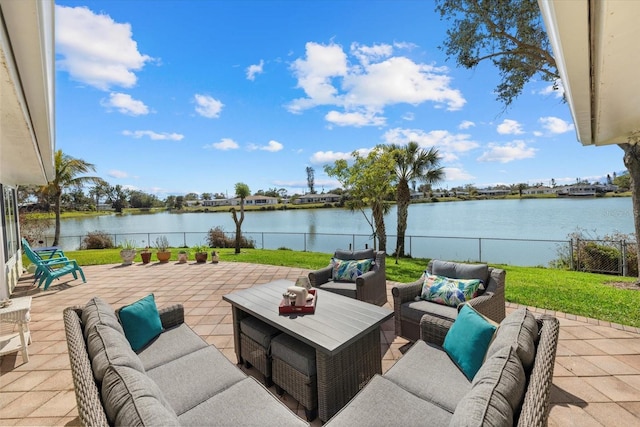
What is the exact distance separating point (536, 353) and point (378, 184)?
7356mm

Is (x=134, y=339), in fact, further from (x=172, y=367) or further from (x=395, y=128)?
(x=395, y=128)

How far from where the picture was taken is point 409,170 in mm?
10062

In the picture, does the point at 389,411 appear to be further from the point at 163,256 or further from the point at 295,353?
the point at 163,256

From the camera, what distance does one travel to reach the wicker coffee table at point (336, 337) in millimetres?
1881

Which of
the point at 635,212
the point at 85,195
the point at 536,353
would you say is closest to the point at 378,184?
the point at 635,212

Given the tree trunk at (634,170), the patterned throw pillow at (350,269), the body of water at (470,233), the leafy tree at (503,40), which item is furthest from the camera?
the body of water at (470,233)

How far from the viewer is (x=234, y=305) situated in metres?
2.74

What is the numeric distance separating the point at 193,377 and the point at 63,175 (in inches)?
552

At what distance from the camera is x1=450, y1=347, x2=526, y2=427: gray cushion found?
92cm

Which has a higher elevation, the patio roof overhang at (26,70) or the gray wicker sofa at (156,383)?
the patio roof overhang at (26,70)

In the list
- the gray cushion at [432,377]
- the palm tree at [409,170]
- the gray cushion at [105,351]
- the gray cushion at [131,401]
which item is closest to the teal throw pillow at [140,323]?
the gray cushion at [105,351]

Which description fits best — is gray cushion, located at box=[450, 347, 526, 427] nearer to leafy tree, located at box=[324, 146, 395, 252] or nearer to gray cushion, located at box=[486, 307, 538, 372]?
gray cushion, located at box=[486, 307, 538, 372]

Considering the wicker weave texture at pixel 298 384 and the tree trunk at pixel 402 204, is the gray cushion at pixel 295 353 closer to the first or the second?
the wicker weave texture at pixel 298 384

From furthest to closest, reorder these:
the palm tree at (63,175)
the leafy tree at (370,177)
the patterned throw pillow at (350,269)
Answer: the palm tree at (63,175), the leafy tree at (370,177), the patterned throw pillow at (350,269)
